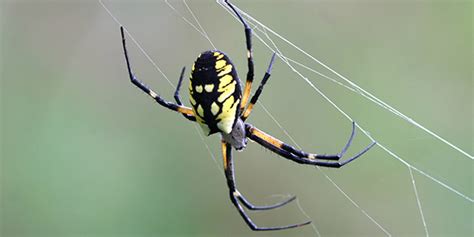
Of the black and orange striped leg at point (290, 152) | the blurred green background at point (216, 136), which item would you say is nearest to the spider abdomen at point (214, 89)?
the black and orange striped leg at point (290, 152)

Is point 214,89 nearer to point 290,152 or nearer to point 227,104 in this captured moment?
point 227,104

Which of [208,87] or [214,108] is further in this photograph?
[214,108]

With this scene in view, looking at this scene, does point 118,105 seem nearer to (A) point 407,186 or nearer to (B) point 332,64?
(B) point 332,64

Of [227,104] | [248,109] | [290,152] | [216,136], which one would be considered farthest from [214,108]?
[216,136]

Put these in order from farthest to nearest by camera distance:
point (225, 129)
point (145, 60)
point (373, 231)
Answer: point (145, 60) < point (373, 231) < point (225, 129)

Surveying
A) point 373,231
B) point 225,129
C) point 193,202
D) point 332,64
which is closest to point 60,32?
point 193,202

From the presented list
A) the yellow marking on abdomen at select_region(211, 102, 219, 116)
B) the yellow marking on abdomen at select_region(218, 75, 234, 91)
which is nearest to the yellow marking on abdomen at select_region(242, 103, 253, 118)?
the yellow marking on abdomen at select_region(211, 102, 219, 116)

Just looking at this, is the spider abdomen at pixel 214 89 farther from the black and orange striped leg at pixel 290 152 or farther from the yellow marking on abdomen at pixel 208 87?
the black and orange striped leg at pixel 290 152
